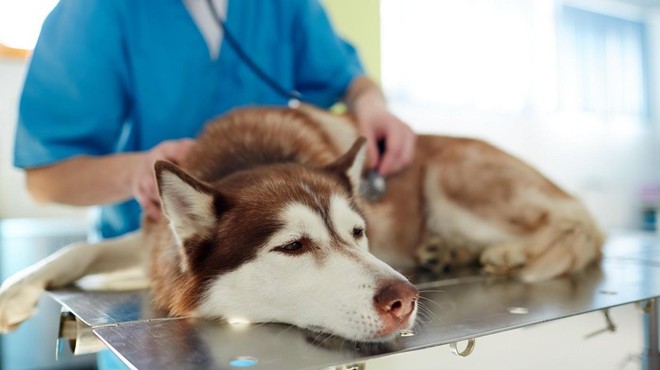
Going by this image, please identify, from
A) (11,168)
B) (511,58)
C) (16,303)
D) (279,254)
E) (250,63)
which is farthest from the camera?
(511,58)

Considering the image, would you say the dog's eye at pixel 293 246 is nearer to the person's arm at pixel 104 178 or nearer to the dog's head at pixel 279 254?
the dog's head at pixel 279 254

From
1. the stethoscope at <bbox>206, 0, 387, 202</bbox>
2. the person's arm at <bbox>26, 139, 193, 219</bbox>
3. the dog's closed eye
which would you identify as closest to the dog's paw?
the person's arm at <bbox>26, 139, 193, 219</bbox>

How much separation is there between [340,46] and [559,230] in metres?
0.68

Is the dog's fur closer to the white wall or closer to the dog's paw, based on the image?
the dog's paw

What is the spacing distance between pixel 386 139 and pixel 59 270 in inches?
23.9

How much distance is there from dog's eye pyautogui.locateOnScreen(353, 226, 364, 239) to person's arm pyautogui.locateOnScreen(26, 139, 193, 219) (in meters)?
0.30

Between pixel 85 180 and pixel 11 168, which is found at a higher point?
pixel 85 180

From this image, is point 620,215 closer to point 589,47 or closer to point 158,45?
point 589,47

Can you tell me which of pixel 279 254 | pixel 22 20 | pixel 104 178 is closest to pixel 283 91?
pixel 104 178

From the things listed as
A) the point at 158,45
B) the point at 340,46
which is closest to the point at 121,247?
the point at 158,45

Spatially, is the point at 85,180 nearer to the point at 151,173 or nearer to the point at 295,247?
the point at 151,173

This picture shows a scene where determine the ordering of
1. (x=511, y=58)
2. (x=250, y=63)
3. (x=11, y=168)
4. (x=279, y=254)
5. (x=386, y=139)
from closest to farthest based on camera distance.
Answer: (x=279, y=254) → (x=386, y=139) → (x=250, y=63) → (x=11, y=168) → (x=511, y=58)

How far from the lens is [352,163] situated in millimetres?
887

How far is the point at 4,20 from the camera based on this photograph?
56.4 inches
